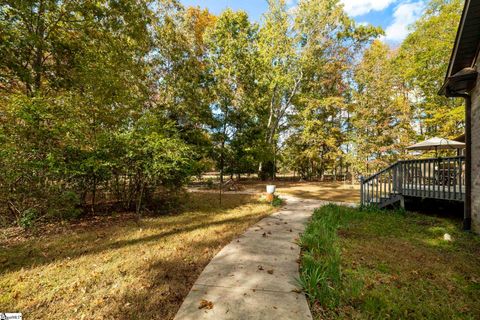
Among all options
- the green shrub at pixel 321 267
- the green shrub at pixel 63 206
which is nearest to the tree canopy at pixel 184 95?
the green shrub at pixel 63 206

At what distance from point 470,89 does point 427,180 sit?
300cm

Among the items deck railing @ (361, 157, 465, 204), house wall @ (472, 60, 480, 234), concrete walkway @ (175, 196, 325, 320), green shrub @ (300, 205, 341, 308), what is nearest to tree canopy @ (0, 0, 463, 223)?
concrete walkway @ (175, 196, 325, 320)

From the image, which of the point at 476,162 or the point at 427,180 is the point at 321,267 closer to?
the point at 476,162

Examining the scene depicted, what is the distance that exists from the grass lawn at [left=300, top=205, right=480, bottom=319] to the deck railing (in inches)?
45.9

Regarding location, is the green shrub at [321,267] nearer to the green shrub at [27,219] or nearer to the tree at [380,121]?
the green shrub at [27,219]

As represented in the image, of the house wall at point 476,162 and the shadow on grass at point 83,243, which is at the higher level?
the house wall at point 476,162

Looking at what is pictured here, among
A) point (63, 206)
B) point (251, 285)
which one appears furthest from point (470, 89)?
point (63, 206)

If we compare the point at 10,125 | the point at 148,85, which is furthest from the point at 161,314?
the point at 148,85

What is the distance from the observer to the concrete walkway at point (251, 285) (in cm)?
255

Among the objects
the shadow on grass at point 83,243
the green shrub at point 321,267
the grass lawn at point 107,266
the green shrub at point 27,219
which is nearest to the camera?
the grass lawn at point 107,266

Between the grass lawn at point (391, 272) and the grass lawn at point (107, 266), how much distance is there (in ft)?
6.19

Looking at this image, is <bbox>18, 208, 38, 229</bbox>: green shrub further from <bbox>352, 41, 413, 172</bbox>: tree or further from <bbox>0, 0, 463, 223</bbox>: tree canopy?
<bbox>352, 41, 413, 172</bbox>: tree

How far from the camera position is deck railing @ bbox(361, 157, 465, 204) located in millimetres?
6680

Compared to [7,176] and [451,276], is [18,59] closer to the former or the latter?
[7,176]
